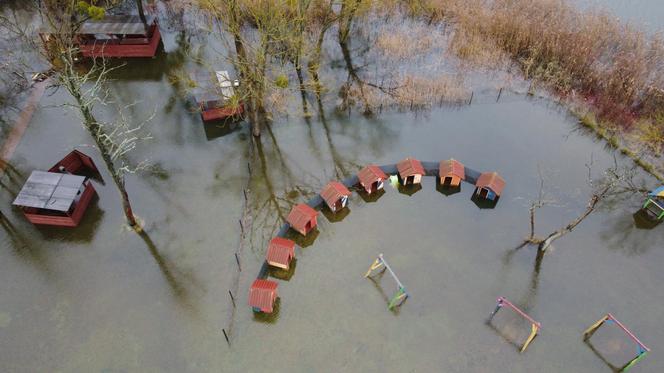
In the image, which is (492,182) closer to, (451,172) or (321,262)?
(451,172)

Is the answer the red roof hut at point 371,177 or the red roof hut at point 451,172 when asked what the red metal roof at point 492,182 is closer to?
the red roof hut at point 451,172

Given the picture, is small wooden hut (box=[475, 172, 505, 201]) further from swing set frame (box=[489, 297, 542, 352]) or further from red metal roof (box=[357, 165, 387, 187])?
swing set frame (box=[489, 297, 542, 352])

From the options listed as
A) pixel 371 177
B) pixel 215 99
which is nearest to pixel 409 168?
pixel 371 177

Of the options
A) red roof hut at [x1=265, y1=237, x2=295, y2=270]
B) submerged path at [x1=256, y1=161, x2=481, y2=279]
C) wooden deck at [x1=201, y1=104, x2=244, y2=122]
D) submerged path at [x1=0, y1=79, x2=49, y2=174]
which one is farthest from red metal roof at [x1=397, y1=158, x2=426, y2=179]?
submerged path at [x1=0, y1=79, x2=49, y2=174]

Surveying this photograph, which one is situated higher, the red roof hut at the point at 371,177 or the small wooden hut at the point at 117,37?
the small wooden hut at the point at 117,37

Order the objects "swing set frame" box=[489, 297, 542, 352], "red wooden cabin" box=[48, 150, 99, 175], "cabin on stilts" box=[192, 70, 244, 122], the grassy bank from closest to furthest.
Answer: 1. "swing set frame" box=[489, 297, 542, 352]
2. "red wooden cabin" box=[48, 150, 99, 175]
3. "cabin on stilts" box=[192, 70, 244, 122]
4. the grassy bank

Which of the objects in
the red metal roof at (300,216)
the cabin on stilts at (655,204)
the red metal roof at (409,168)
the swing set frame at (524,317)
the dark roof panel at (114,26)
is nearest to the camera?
the swing set frame at (524,317)

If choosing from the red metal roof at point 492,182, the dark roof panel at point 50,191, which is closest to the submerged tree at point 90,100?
the dark roof panel at point 50,191
